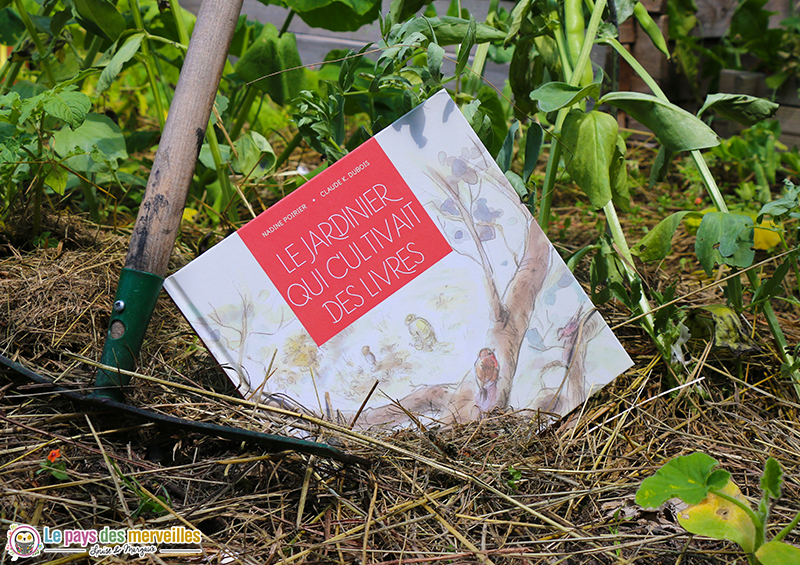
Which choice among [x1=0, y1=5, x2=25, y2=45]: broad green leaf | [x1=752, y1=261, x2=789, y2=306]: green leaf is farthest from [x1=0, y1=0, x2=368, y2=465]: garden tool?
[x1=0, y1=5, x2=25, y2=45]: broad green leaf

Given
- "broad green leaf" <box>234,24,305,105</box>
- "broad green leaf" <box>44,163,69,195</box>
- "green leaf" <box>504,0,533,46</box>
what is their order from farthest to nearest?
"broad green leaf" <box>234,24,305,105</box> → "broad green leaf" <box>44,163,69,195</box> → "green leaf" <box>504,0,533,46</box>

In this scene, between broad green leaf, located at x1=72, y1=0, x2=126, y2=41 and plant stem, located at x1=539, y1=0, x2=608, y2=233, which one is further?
broad green leaf, located at x1=72, y1=0, x2=126, y2=41

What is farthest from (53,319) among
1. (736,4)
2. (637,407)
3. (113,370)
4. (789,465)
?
(736,4)

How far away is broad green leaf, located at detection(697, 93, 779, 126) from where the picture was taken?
938 mm

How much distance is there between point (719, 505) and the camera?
0.68 m

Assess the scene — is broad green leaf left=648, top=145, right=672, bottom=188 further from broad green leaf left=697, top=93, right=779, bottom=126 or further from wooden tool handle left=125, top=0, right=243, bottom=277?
wooden tool handle left=125, top=0, right=243, bottom=277

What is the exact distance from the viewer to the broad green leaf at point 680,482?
0.64 metres

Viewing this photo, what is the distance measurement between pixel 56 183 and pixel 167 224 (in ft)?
1.28

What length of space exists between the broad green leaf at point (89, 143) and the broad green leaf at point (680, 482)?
1131 millimetres

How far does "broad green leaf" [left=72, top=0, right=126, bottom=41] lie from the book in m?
0.68

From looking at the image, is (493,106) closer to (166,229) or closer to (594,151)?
(594,151)

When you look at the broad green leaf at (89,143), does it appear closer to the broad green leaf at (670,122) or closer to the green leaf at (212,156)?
the green leaf at (212,156)

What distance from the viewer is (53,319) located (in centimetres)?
95

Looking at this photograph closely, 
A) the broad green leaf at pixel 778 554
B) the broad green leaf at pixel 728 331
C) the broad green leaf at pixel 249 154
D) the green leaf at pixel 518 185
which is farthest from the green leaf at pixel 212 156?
the broad green leaf at pixel 778 554
